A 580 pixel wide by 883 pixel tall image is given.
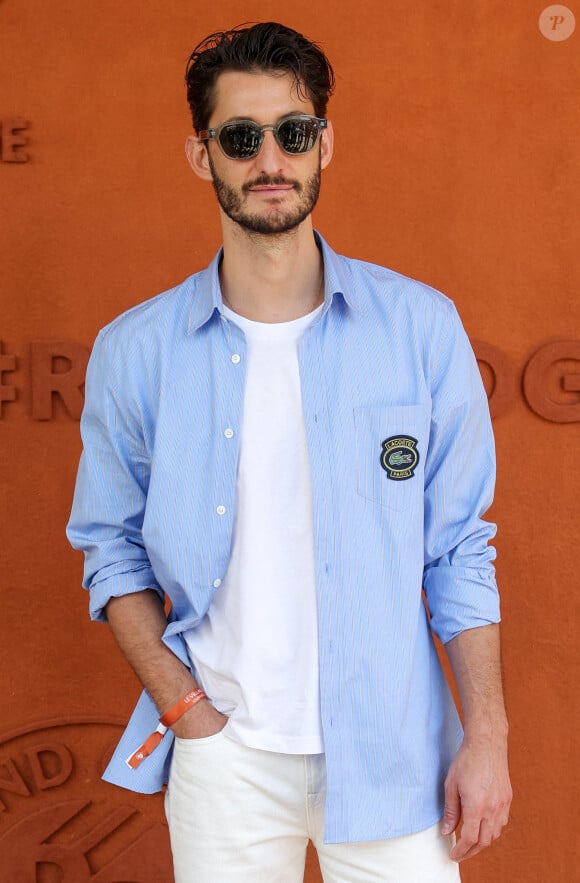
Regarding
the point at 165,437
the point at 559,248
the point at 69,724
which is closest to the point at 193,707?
the point at 165,437

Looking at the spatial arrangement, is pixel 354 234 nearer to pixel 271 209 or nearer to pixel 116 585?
pixel 271 209

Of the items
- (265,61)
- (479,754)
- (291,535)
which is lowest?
(479,754)

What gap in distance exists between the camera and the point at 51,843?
9.86 ft

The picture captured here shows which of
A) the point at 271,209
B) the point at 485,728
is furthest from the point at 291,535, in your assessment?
the point at 271,209

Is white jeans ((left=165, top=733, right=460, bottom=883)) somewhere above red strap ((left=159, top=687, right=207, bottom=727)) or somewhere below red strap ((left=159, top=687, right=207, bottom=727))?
below

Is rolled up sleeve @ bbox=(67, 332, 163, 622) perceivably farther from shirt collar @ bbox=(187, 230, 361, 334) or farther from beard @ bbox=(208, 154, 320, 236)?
beard @ bbox=(208, 154, 320, 236)

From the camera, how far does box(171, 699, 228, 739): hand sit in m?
1.76

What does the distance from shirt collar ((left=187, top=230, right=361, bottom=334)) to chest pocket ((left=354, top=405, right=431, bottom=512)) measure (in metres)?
0.21

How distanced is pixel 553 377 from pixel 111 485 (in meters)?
1.50

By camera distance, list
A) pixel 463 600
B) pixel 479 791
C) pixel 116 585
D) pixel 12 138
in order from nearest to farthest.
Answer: pixel 479 791 → pixel 463 600 → pixel 116 585 → pixel 12 138

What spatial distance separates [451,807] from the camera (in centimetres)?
171

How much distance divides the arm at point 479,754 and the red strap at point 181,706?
443 mm

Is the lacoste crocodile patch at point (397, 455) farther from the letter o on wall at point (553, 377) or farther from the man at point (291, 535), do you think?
the letter o on wall at point (553, 377)

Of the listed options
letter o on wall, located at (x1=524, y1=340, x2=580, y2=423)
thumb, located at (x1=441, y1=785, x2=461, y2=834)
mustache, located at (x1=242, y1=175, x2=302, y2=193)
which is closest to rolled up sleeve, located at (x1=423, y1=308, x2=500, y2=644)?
thumb, located at (x1=441, y1=785, x2=461, y2=834)
